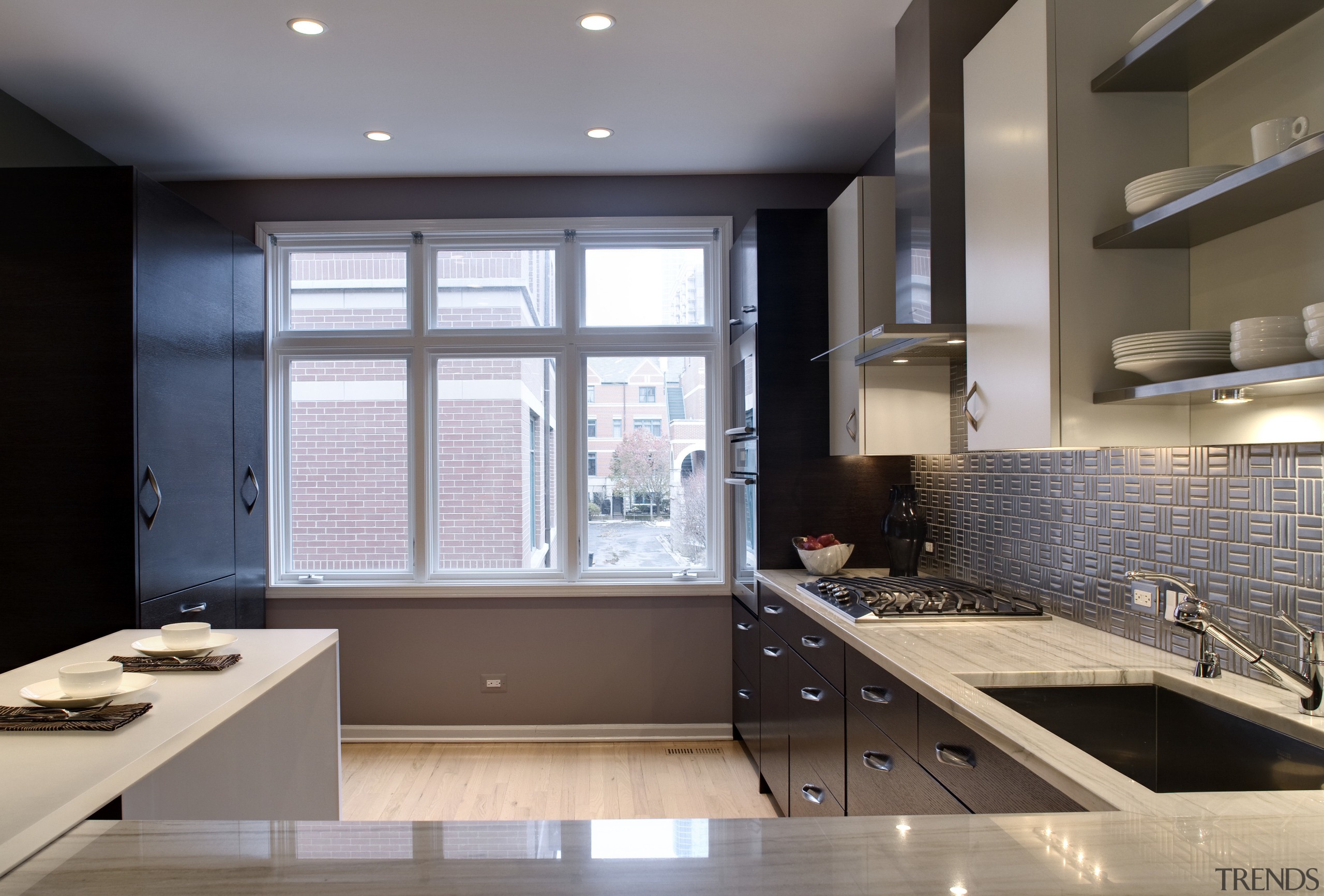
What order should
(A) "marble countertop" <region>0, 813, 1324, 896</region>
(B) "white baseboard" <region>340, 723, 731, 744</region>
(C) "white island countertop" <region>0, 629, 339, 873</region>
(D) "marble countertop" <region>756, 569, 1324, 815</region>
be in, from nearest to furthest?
(A) "marble countertop" <region>0, 813, 1324, 896</region>, (D) "marble countertop" <region>756, 569, 1324, 815</region>, (C) "white island countertop" <region>0, 629, 339, 873</region>, (B) "white baseboard" <region>340, 723, 731, 744</region>

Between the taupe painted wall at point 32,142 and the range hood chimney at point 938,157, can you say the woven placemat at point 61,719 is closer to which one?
the range hood chimney at point 938,157

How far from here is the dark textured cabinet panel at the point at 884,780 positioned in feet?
5.35

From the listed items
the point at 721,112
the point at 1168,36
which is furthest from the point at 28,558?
the point at 1168,36

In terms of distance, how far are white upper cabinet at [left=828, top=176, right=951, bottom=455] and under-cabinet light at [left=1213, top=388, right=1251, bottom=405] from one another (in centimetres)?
145

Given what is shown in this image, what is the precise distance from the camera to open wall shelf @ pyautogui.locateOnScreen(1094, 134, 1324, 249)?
3.98 feet

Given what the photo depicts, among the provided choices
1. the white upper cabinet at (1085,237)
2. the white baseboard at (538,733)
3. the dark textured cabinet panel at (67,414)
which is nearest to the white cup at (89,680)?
the dark textured cabinet panel at (67,414)

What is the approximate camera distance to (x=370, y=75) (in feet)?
9.64

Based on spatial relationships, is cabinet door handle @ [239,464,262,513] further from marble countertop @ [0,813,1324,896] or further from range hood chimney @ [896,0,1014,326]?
marble countertop @ [0,813,1324,896]

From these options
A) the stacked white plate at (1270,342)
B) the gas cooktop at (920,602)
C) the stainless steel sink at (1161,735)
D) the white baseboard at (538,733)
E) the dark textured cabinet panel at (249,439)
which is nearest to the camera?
the stacked white plate at (1270,342)

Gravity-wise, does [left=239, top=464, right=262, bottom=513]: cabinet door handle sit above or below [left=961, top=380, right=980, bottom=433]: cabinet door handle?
below

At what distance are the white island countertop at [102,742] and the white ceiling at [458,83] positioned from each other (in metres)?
1.96

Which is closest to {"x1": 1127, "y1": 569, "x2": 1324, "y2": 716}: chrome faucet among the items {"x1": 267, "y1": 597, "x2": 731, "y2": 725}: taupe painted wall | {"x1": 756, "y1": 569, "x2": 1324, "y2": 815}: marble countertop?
{"x1": 756, "y1": 569, "x2": 1324, "y2": 815}: marble countertop

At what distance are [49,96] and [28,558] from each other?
5.84 feet

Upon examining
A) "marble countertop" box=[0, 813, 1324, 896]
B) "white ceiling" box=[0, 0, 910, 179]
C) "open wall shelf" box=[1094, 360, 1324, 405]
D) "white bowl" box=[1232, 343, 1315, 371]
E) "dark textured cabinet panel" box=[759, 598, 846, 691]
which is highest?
"white ceiling" box=[0, 0, 910, 179]
